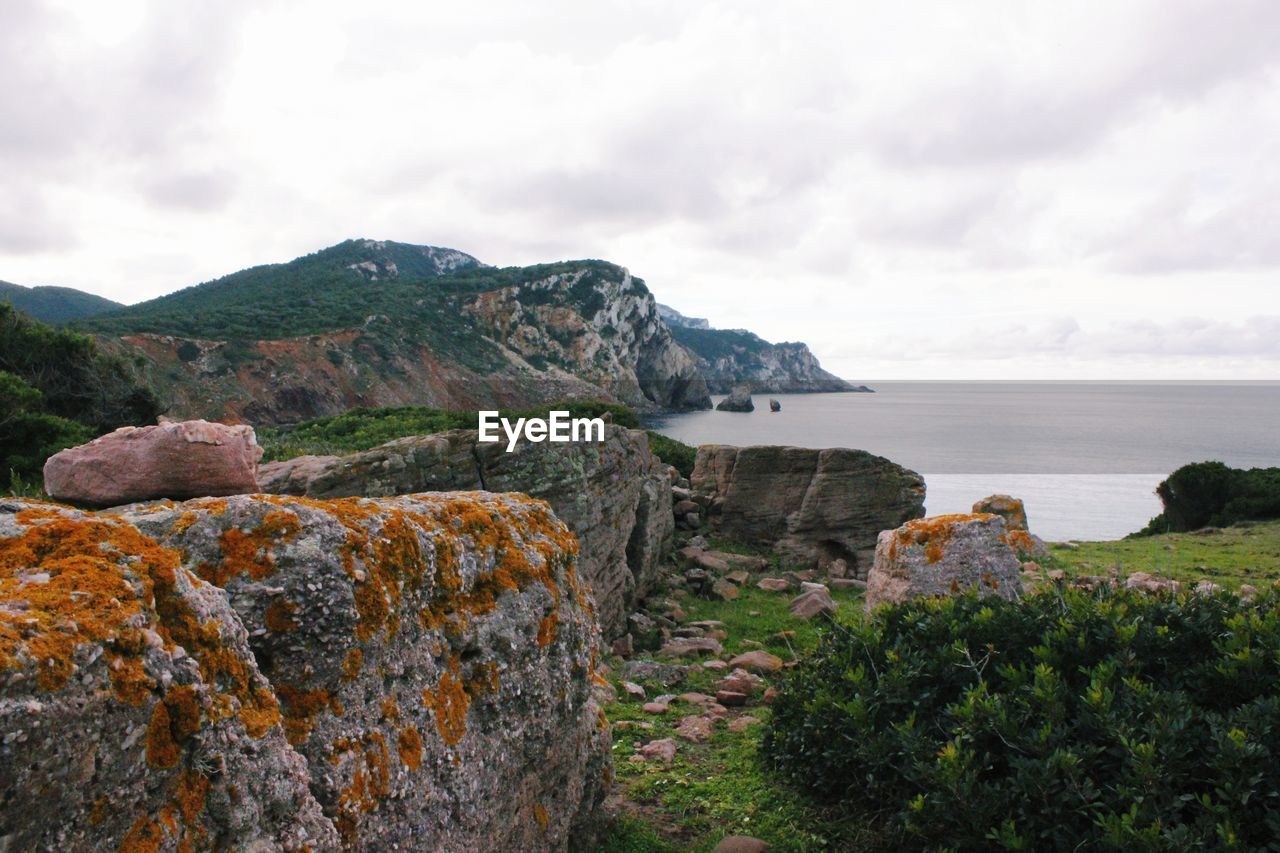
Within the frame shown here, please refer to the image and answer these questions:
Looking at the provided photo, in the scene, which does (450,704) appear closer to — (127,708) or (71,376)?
(127,708)

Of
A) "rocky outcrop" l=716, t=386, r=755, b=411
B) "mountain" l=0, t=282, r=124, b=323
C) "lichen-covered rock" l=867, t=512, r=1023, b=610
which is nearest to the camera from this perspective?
"lichen-covered rock" l=867, t=512, r=1023, b=610

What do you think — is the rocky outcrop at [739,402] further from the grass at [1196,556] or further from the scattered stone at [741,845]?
the scattered stone at [741,845]

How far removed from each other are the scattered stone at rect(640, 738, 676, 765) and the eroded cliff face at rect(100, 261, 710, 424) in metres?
45.3

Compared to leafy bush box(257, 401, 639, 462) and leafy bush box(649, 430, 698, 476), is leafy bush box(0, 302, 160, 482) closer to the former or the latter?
leafy bush box(257, 401, 639, 462)

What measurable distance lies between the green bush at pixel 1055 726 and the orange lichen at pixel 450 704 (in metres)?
2.87

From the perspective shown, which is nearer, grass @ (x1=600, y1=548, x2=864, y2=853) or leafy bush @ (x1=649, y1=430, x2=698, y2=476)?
grass @ (x1=600, y1=548, x2=864, y2=853)

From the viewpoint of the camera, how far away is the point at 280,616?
3547 millimetres

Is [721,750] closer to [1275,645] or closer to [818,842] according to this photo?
[818,842]

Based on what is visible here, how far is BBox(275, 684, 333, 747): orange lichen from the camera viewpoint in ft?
11.3

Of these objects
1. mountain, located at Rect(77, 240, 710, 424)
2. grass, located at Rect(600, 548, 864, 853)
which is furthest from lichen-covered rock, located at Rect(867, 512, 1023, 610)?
mountain, located at Rect(77, 240, 710, 424)

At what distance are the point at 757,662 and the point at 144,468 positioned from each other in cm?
857

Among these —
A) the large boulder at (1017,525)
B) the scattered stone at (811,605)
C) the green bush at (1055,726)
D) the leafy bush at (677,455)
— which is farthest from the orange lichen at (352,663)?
the leafy bush at (677,455)

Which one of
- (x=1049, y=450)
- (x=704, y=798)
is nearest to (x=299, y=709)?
(x=704, y=798)

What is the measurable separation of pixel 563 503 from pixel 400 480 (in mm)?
3061
